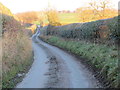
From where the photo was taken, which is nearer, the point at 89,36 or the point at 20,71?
the point at 20,71

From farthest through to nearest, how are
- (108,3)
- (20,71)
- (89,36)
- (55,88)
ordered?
(108,3) → (89,36) → (20,71) → (55,88)

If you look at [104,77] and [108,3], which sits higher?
[108,3]

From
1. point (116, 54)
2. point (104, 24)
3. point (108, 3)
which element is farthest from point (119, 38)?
point (108, 3)

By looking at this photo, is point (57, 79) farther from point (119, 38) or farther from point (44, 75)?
point (119, 38)


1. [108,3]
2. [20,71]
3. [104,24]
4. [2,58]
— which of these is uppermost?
[108,3]

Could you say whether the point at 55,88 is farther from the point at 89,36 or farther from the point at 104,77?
the point at 89,36

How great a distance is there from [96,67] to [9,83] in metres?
5.88

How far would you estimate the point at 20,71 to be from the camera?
17125mm

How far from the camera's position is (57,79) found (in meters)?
13.7

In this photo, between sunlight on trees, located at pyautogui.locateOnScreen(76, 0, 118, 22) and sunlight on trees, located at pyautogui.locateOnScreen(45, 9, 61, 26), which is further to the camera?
sunlight on trees, located at pyautogui.locateOnScreen(45, 9, 61, 26)

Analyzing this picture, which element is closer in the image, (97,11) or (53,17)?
(97,11)

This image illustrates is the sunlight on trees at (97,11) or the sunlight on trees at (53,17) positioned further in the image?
the sunlight on trees at (53,17)

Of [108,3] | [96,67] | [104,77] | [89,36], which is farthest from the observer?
[108,3]

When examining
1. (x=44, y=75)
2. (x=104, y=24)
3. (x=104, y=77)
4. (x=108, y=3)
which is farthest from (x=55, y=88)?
(x=108, y=3)
